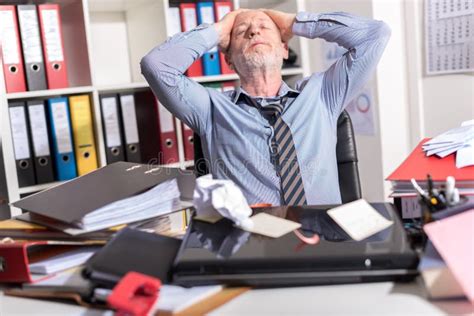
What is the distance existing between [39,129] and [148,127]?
0.49 metres

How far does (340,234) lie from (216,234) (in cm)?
21

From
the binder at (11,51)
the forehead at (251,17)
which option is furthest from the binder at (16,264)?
the binder at (11,51)

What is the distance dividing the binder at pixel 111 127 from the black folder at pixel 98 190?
1.28 metres


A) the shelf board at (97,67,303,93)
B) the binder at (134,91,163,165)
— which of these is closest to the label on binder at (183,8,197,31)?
the shelf board at (97,67,303,93)

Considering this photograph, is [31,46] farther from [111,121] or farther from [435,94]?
[435,94]

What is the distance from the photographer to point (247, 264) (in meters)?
0.80

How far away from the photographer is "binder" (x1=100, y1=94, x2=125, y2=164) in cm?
238

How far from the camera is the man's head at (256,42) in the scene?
6.20ft

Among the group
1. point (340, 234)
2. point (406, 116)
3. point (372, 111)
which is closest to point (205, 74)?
point (372, 111)

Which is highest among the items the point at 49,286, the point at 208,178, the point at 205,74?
the point at 205,74

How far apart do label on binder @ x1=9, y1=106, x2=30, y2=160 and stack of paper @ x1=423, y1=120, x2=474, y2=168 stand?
5.39 ft

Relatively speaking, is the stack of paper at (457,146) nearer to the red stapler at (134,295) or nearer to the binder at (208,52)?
the red stapler at (134,295)

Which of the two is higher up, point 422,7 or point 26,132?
point 422,7

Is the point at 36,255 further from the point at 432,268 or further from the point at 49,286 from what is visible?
the point at 432,268
